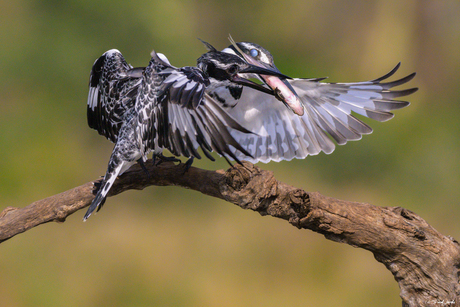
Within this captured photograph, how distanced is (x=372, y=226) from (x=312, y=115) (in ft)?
2.01

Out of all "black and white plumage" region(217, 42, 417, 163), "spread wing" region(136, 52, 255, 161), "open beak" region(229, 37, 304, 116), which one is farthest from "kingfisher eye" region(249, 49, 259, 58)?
"spread wing" region(136, 52, 255, 161)

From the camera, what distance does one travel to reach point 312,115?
1.82 m

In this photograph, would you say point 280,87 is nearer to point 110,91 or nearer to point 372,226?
point 372,226

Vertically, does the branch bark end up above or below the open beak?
below

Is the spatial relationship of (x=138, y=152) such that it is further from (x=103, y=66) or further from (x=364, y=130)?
(x=364, y=130)

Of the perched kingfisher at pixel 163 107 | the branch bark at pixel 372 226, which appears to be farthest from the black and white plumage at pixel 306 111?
the branch bark at pixel 372 226

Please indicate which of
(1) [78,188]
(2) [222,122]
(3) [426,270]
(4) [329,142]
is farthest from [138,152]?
(3) [426,270]

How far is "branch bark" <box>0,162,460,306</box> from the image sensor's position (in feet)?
4.44

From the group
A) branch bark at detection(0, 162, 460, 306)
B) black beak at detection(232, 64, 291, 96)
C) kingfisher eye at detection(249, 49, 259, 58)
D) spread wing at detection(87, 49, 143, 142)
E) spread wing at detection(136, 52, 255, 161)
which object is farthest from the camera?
spread wing at detection(87, 49, 143, 142)

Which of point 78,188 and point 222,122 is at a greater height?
point 222,122

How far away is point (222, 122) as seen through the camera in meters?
1.14

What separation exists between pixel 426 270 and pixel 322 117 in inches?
30.5

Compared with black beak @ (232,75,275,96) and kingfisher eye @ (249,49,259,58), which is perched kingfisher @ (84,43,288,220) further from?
kingfisher eye @ (249,49,259,58)

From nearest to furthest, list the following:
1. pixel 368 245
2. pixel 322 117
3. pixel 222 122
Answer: pixel 222 122 < pixel 368 245 < pixel 322 117
